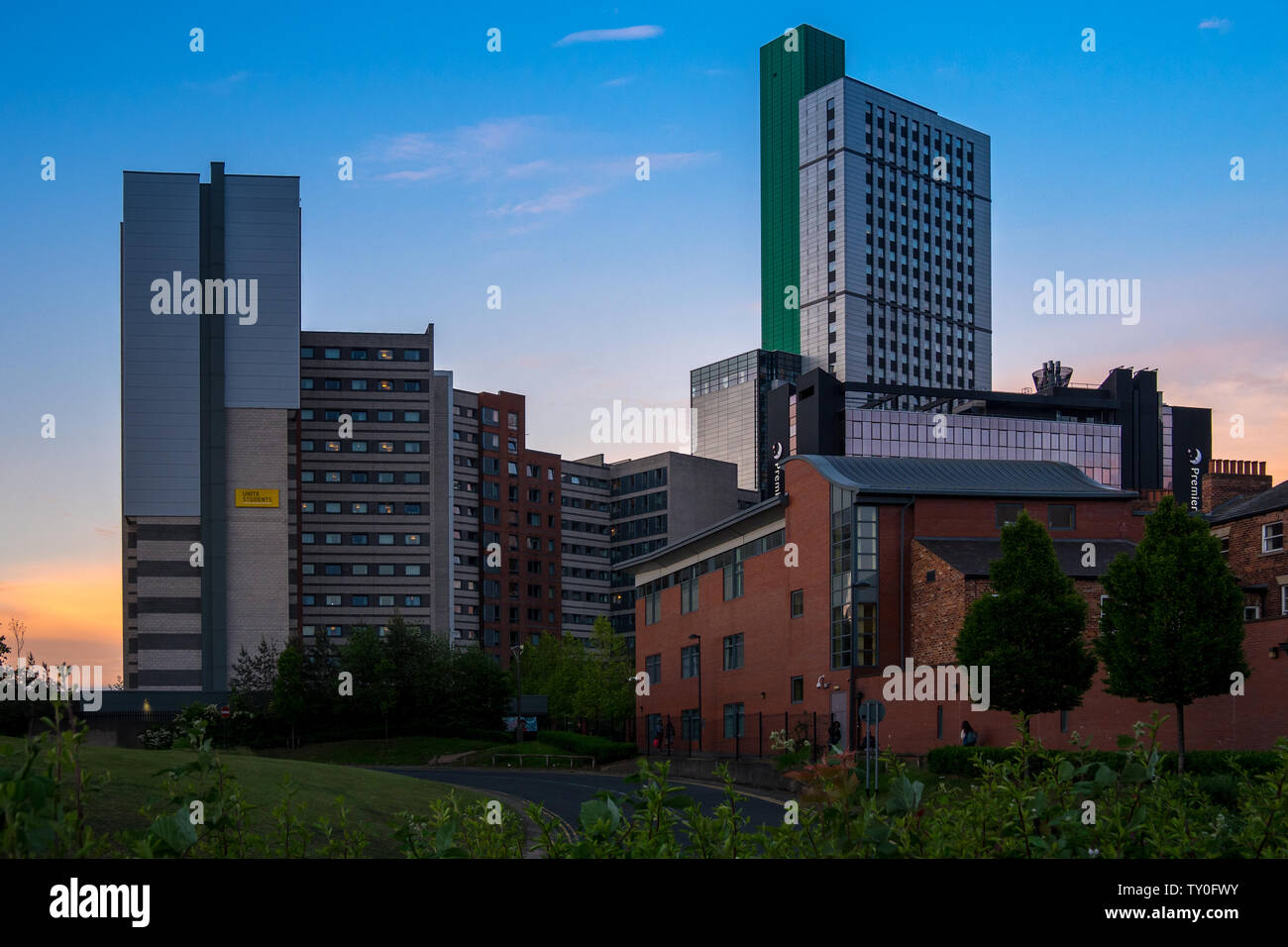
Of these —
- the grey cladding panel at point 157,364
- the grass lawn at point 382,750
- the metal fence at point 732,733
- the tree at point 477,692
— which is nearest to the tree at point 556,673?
the tree at point 477,692

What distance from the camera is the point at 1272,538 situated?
192 ft

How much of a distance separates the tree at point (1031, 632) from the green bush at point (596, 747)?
1261 inches

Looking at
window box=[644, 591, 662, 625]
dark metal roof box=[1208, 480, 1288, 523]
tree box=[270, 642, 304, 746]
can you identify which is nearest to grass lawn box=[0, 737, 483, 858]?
dark metal roof box=[1208, 480, 1288, 523]

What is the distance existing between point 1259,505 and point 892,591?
18.6m

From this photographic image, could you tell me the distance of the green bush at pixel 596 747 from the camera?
72.3 m

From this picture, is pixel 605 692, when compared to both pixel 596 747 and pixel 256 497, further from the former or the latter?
pixel 256 497

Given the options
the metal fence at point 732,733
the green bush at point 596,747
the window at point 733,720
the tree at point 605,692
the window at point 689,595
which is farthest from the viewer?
the tree at point 605,692

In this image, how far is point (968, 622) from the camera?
4584 cm

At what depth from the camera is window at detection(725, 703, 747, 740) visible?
238 ft

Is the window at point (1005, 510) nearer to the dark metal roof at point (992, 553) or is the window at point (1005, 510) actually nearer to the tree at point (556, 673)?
the dark metal roof at point (992, 553)
